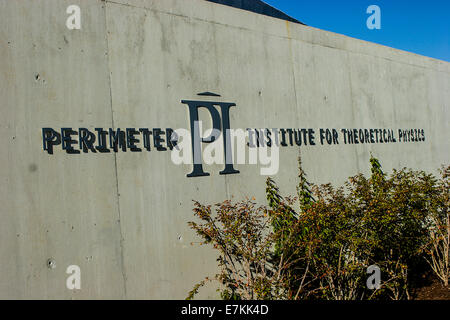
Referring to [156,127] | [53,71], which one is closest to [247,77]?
[156,127]

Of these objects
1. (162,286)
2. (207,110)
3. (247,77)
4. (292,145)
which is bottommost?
(162,286)

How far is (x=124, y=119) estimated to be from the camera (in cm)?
485

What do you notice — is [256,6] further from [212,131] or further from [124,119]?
[124,119]

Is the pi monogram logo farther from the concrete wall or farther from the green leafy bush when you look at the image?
the green leafy bush

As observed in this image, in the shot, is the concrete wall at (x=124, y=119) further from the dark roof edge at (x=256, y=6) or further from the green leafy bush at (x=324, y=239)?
the dark roof edge at (x=256, y=6)

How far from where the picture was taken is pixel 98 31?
4773 mm

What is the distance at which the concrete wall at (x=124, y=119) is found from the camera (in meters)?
4.17

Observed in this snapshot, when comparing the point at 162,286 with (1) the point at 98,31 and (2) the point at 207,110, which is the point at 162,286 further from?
(1) the point at 98,31

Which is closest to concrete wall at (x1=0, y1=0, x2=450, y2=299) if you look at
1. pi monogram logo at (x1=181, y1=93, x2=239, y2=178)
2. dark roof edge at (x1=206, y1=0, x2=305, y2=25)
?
pi monogram logo at (x1=181, y1=93, x2=239, y2=178)

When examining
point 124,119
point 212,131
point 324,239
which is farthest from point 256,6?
point 324,239

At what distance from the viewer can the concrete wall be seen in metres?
4.17

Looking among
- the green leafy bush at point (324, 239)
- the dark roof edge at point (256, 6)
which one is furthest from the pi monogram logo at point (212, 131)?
the dark roof edge at point (256, 6)

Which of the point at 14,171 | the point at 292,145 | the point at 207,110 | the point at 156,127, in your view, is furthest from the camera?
the point at 292,145

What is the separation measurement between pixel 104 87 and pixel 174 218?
1774mm
